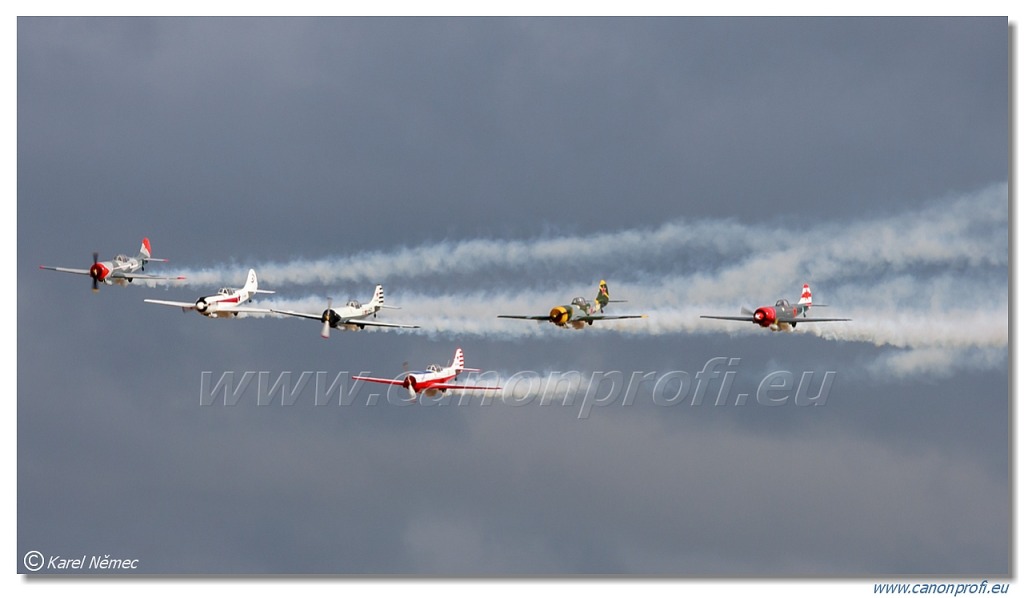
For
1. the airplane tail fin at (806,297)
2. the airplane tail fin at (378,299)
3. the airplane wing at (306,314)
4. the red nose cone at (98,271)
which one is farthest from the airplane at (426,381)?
the airplane tail fin at (806,297)

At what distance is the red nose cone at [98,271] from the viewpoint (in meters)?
94.9

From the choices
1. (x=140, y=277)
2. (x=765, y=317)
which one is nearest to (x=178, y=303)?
(x=140, y=277)

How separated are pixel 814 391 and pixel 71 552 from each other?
46.4 m

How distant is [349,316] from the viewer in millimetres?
91188

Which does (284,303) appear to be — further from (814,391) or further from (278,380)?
(814,391)

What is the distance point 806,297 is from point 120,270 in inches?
1250

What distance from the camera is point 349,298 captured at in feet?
302

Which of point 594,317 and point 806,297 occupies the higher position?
point 806,297

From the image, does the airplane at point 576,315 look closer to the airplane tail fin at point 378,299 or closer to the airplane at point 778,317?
the airplane at point 778,317

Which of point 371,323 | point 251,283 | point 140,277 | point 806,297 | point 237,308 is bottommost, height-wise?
point 371,323

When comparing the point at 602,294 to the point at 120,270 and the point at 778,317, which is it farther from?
the point at 120,270

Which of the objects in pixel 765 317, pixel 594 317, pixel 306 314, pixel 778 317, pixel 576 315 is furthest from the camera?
pixel 306 314

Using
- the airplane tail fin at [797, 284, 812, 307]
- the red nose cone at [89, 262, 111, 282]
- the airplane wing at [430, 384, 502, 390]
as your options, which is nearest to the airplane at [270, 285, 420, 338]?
the airplane wing at [430, 384, 502, 390]

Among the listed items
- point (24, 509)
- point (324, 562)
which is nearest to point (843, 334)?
point (324, 562)
